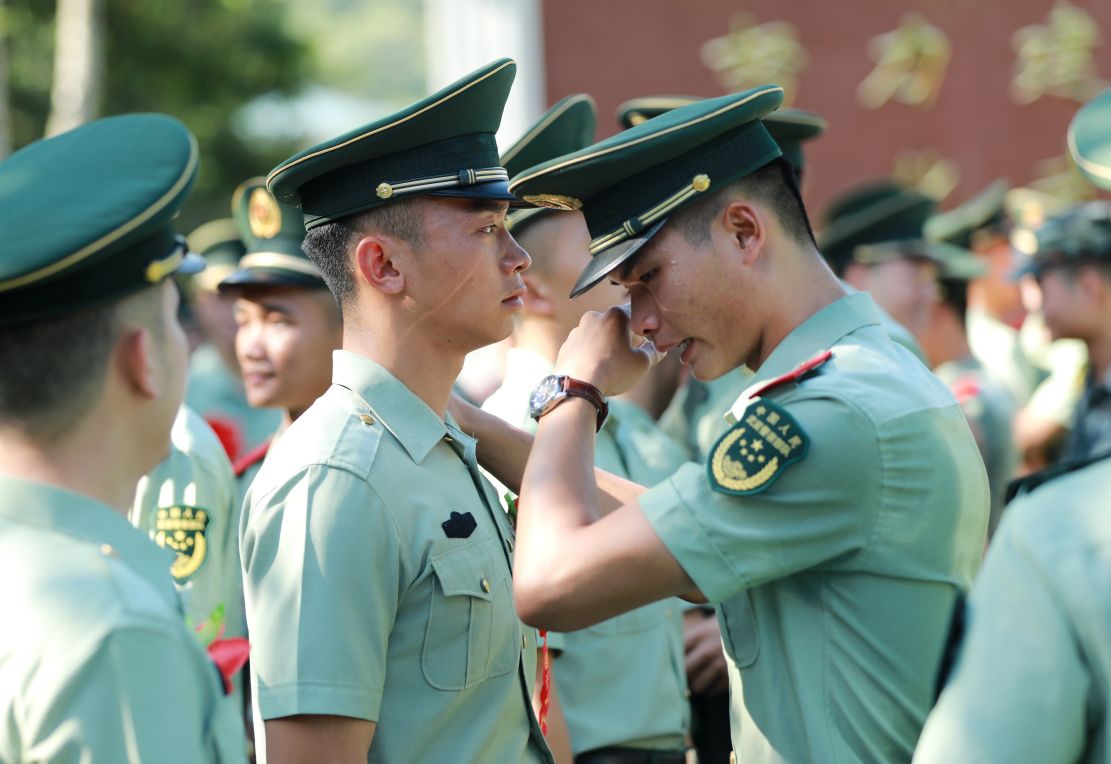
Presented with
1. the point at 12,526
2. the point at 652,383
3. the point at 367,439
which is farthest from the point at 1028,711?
the point at 652,383

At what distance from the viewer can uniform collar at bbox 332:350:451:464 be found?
8.60 feet

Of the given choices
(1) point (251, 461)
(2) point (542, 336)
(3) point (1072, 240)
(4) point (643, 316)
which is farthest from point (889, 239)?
(4) point (643, 316)

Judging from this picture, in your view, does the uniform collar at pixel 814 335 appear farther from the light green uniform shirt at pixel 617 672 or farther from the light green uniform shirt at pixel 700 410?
the light green uniform shirt at pixel 700 410

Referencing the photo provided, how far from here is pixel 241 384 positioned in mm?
9750

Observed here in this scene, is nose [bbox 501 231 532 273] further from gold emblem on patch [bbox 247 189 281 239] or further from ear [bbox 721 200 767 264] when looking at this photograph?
gold emblem on patch [bbox 247 189 281 239]

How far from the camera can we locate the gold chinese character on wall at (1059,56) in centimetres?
1012

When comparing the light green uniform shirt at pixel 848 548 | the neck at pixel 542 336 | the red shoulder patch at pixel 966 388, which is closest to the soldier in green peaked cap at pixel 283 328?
the neck at pixel 542 336

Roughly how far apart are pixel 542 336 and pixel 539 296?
13 cm

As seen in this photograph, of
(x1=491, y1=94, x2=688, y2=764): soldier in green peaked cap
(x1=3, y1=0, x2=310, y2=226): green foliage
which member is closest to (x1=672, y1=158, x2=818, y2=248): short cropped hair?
(x1=491, y1=94, x2=688, y2=764): soldier in green peaked cap

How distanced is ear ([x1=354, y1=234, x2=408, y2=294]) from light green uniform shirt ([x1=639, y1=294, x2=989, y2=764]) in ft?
2.52

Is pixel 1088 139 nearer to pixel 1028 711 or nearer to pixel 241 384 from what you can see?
pixel 1028 711

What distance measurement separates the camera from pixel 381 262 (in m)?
2.74

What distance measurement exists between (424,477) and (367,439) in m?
0.13

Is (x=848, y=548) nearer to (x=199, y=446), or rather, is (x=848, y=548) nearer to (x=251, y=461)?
(x=199, y=446)
